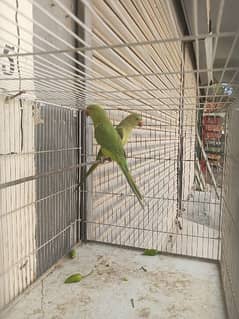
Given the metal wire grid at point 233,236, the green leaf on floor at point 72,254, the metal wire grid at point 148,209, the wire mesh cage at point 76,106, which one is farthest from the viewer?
the metal wire grid at point 148,209

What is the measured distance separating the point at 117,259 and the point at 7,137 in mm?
912

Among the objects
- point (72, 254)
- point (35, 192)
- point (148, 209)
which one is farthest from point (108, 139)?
point (148, 209)

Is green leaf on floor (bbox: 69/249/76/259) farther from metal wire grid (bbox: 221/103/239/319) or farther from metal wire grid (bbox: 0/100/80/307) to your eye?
metal wire grid (bbox: 221/103/239/319)

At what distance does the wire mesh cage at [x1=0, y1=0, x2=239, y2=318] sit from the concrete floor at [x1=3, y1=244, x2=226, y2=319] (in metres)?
0.09

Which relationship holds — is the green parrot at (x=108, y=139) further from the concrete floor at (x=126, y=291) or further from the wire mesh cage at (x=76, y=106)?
the concrete floor at (x=126, y=291)

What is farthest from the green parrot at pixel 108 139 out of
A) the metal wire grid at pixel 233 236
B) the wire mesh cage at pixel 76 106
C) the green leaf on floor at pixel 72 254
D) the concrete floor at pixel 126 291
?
the green leaf on floor at pixel 72 254

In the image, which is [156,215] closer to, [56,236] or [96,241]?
[96,241]

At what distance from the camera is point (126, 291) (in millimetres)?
1267

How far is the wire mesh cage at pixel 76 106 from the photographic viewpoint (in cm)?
77

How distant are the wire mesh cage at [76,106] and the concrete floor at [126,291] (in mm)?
90

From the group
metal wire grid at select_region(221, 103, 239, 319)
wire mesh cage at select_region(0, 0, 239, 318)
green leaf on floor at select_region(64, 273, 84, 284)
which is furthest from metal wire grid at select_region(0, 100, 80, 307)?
metal wire grid at select_region(221, 103, 239, 319)

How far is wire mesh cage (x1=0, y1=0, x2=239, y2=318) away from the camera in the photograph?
2.53ft

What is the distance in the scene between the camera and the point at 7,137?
111cm

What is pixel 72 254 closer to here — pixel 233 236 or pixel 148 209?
pixel 233 236
